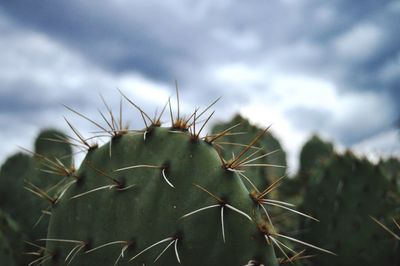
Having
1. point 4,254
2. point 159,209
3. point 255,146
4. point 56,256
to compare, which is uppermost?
point 255,146

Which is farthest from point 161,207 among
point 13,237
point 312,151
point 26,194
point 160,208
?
point 312,151

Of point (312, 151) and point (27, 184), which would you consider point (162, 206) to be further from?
point (312, 151)

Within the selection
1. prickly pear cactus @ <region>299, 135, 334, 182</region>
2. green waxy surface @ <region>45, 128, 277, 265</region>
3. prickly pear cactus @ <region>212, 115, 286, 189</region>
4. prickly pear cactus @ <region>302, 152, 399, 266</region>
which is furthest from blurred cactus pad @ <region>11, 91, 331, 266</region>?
prickly pear cactus @ <region>299, 135, 334, 182</region>

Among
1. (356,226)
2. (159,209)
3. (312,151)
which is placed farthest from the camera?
(312,151)

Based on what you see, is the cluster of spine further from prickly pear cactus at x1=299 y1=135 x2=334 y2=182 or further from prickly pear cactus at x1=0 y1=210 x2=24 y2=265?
prickly pear cactus at x1=299 y1=135 x2=334 y2=182

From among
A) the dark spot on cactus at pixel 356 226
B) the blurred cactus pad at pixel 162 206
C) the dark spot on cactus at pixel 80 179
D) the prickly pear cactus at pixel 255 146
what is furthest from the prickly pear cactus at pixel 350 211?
the dark spot on cactus at pixel 80 179

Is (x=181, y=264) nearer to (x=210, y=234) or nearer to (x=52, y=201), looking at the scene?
Answer: (x=210, y=234)
